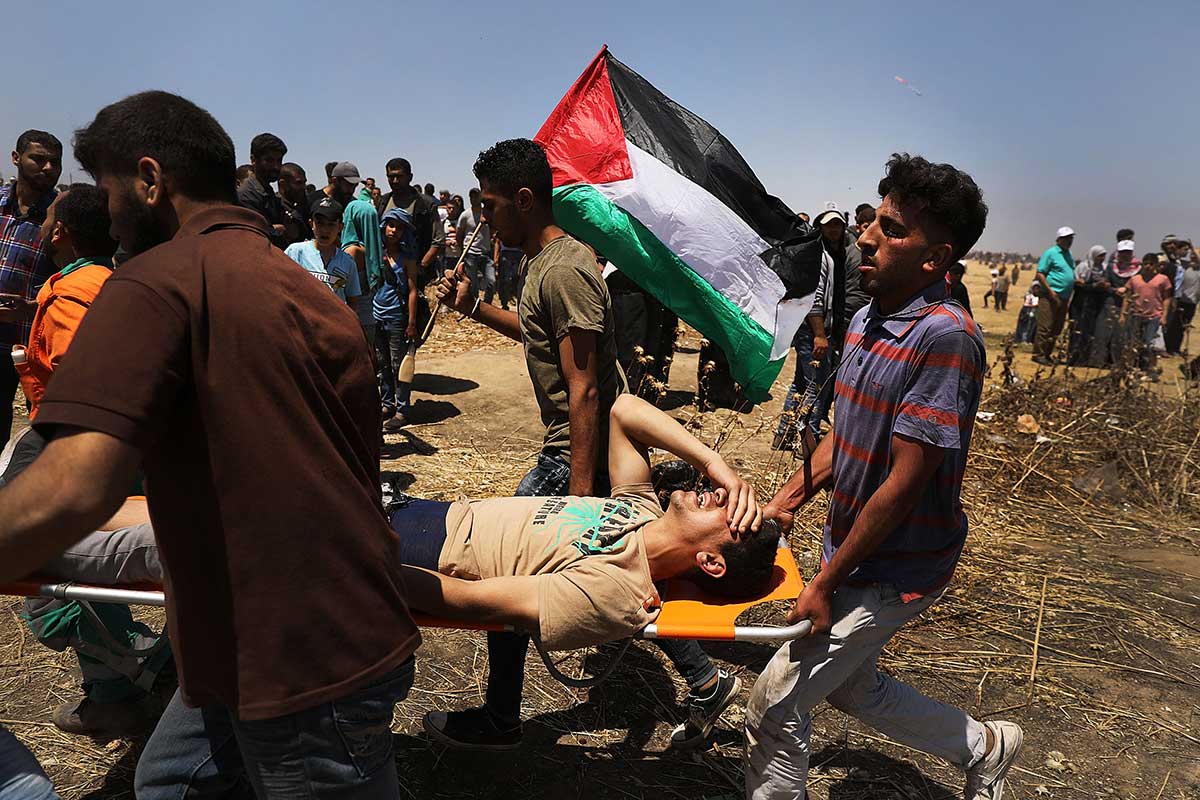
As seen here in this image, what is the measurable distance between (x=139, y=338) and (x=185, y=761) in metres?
1.23

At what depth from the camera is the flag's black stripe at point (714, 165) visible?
4289 mm

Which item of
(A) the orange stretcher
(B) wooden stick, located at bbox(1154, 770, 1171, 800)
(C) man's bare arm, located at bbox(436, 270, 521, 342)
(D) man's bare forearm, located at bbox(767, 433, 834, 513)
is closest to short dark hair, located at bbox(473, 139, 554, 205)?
(C) man's bare arm, located at bbox(436, 270, 521, 342)

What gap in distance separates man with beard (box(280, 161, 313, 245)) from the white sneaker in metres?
6.59

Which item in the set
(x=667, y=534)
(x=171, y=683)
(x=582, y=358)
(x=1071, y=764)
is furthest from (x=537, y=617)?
(x=1071, y=764)

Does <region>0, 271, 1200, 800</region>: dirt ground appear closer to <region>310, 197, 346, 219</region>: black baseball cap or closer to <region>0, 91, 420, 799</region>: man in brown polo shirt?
<region>0, 91, 420, 799</region>: man in brown polo shirt

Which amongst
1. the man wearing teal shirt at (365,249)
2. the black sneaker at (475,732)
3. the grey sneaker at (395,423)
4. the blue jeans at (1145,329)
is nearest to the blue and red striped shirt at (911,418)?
the black sneaker at (475,732)

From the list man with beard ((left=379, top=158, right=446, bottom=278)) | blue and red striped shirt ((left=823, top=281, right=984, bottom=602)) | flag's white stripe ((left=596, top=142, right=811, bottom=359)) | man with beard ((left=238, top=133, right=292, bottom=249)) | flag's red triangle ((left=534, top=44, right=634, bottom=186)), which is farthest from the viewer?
man with beard ((left=379, top=158, right=446, bottom=278))

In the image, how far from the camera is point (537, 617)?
7.57 feet

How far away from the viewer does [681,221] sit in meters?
4.14

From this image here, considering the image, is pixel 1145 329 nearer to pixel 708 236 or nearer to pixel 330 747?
pixel 708 236

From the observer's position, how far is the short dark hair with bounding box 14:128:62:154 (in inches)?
Answer: 188

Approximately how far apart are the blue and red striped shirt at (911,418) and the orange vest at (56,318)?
8.47ft

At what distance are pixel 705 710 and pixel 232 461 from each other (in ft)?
7.81

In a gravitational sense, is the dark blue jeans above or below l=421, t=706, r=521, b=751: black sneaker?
A: above
